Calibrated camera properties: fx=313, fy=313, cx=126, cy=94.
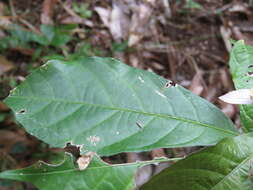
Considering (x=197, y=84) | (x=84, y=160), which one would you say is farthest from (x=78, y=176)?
(x=197, y=84)

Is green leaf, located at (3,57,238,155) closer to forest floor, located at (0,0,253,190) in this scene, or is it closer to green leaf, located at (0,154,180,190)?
green leaf, located at (0,154,180,190)

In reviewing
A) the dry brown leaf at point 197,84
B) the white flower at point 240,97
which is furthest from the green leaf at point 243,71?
the dry brown leaf at point 197,84

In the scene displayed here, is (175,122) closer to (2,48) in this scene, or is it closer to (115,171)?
(115,171)

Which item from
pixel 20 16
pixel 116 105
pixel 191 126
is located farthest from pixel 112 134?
pixel 20 16

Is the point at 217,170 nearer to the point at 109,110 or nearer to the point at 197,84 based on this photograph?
the point at 109,110

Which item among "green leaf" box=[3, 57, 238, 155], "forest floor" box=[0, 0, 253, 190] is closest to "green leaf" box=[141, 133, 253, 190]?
"green leaf" box=[3, 57, 238, 155]
